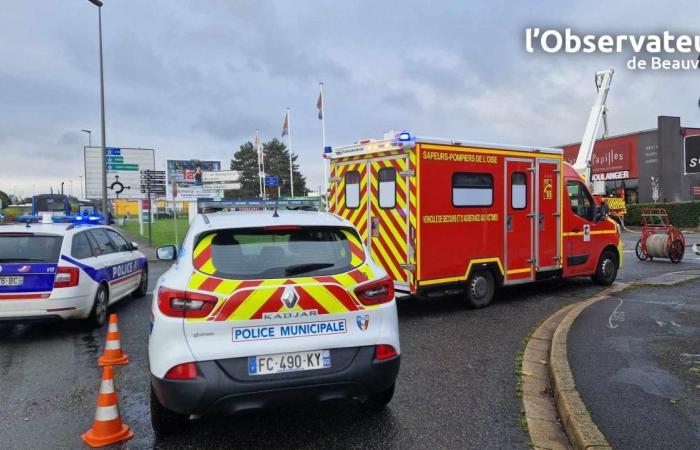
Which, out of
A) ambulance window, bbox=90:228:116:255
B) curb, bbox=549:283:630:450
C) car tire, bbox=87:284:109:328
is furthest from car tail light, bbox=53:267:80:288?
curb, bbox=549:283:630:450

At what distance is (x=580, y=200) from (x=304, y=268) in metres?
8.09

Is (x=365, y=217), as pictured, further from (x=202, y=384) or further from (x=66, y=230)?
(x=202, y=384)

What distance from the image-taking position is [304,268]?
3.80m

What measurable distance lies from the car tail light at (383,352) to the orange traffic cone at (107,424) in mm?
1858

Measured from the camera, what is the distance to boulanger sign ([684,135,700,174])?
19.2 ft

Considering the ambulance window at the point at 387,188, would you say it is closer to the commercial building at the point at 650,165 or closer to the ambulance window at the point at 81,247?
the ambulance window at the point at 81,247

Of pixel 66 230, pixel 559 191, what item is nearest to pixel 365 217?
pixel 559 191

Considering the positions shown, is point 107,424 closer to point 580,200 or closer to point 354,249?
point 354,249

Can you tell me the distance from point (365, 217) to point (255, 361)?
18.1ft

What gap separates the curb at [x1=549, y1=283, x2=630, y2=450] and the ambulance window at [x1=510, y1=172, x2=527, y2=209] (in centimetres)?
299

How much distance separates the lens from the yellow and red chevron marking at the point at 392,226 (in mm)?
8133

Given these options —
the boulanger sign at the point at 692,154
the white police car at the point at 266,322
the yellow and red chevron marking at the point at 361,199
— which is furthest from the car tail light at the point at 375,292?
the yellow and red chevron marking at the point at 361,199

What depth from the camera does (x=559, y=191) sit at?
32.2 feet

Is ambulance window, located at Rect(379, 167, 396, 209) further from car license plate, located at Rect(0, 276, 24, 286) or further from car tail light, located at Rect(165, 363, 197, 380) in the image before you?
car tail light, located at Rect(165, 363, 197, 380)
